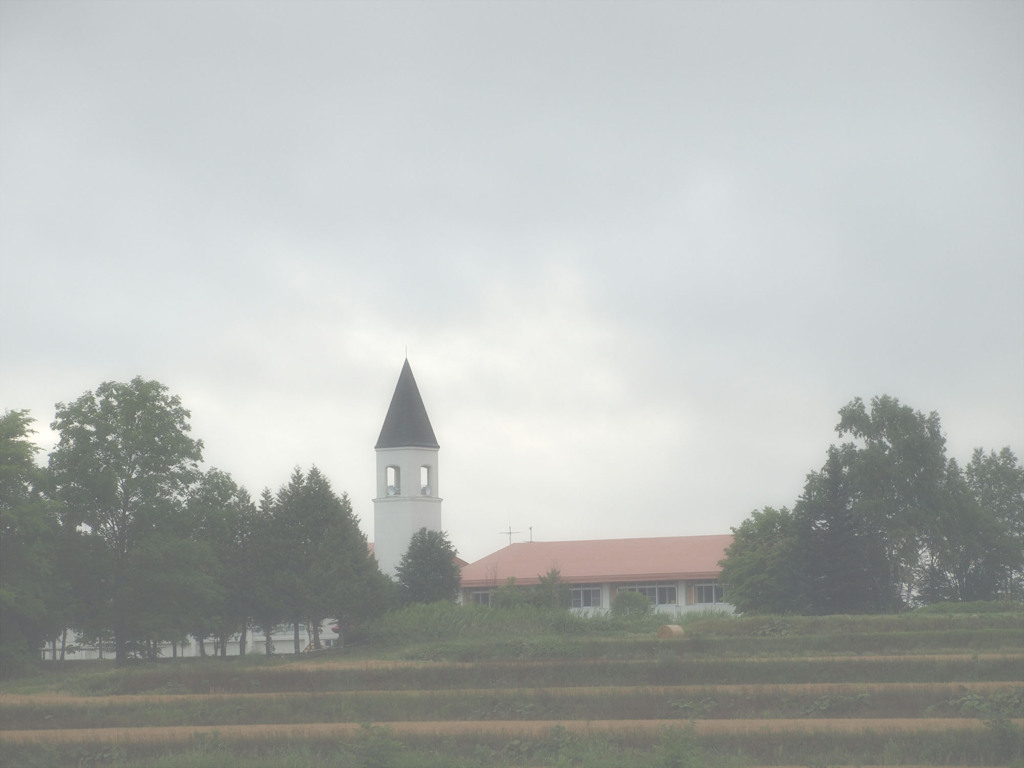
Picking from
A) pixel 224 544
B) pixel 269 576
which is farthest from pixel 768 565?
pixel 224 544

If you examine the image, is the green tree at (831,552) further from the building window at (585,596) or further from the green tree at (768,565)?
the building window at (585,596)

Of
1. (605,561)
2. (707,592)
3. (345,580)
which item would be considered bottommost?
(707,592)

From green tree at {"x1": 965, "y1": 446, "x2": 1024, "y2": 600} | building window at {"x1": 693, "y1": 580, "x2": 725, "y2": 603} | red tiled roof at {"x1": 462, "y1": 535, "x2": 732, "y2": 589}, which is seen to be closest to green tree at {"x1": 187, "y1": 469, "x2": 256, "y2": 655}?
red tiled roof at {"x1": 462, "y1": 535, "x2": 732, "y2": 589}

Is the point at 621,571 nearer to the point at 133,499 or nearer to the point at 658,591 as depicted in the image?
the point at 658,591

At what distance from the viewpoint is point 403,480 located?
64.6 meters

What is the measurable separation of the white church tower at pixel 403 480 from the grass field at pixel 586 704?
2483cm

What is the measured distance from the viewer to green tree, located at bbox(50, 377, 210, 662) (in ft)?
140

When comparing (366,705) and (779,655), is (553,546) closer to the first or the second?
(779,655)

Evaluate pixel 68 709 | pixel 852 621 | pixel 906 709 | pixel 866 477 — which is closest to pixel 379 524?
pixel 866 477

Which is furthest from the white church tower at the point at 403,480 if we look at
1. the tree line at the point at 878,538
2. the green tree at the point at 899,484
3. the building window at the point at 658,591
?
the green tree at the point at 899,484

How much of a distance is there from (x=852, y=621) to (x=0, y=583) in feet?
91.6

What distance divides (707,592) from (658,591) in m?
2.72

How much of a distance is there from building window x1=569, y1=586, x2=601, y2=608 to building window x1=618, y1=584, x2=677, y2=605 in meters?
1.74

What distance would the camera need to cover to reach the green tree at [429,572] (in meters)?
56.8
